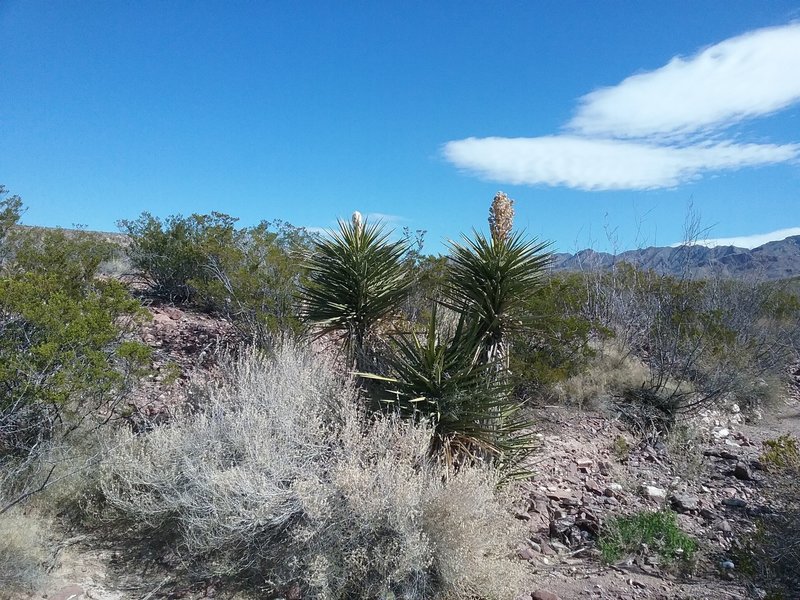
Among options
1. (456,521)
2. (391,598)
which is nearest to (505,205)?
(456,521)

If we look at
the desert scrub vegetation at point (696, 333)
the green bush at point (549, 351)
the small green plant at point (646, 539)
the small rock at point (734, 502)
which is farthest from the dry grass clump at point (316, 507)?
the desert scrub vegetation at point (696, 333)

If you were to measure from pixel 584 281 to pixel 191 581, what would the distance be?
32.2 ft

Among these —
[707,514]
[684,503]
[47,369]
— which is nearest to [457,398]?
[684,503]

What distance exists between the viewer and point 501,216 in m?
6.27

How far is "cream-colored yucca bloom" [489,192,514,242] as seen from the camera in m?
6.21

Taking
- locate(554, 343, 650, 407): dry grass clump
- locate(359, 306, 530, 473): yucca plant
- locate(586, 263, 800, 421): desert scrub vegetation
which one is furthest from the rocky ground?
locate(359, 306, 530, 473): yucca plant

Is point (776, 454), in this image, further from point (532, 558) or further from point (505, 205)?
point (505, 205)

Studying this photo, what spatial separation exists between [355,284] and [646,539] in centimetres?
392

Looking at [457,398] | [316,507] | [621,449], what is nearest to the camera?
[316,507]

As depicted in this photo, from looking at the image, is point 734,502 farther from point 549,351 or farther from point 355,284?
point 355,284

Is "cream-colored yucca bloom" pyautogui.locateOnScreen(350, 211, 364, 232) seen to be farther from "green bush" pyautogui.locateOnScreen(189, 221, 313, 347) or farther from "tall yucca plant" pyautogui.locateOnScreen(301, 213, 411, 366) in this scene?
"green bush" pyautogui.locateOnScreen(189, 221, 313, 347)

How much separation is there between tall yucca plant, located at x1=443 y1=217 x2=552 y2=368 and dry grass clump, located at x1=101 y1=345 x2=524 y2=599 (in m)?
1.67

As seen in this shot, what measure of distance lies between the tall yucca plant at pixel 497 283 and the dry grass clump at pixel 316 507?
65.8 inches

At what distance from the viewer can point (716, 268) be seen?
14.4 m
